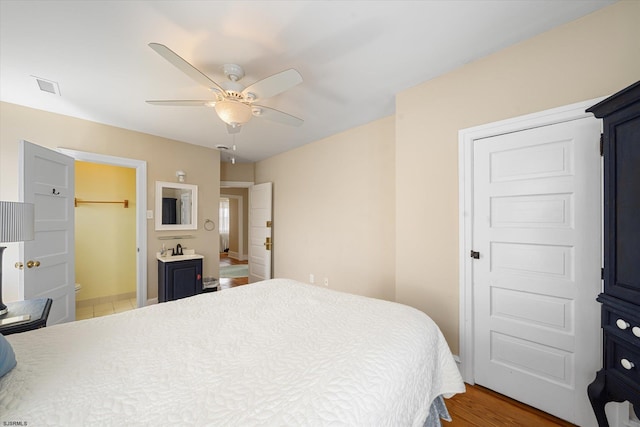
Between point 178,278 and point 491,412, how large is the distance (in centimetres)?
358

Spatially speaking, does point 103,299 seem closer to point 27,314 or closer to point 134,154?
point 134,154

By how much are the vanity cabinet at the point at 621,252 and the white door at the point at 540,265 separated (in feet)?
1.17

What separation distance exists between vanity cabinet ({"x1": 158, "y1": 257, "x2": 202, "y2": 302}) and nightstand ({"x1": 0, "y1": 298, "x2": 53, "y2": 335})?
62.2 inches

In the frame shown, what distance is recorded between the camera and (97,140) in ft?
10.2

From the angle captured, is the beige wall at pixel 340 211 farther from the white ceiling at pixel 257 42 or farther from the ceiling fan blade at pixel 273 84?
the ceiling fan blade at pixel 273 84

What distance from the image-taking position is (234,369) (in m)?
A: 0.88

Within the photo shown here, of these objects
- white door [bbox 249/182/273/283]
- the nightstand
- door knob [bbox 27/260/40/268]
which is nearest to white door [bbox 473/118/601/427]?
the nightstand

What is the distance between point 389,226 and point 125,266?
410 centimetres

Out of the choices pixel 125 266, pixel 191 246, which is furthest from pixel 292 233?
pixel 125 266

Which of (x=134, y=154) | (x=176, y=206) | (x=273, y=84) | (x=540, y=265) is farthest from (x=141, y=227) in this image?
(x=540, y=265)

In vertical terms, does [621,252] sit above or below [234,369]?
above

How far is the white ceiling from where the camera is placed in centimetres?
143

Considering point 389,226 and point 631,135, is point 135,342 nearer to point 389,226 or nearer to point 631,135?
point 631,135

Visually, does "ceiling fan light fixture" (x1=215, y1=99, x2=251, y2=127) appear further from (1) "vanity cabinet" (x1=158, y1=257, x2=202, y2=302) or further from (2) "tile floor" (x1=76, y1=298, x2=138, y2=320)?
(2) "tile floor" (x1=76, y1=298, x2=138, y2=320)
